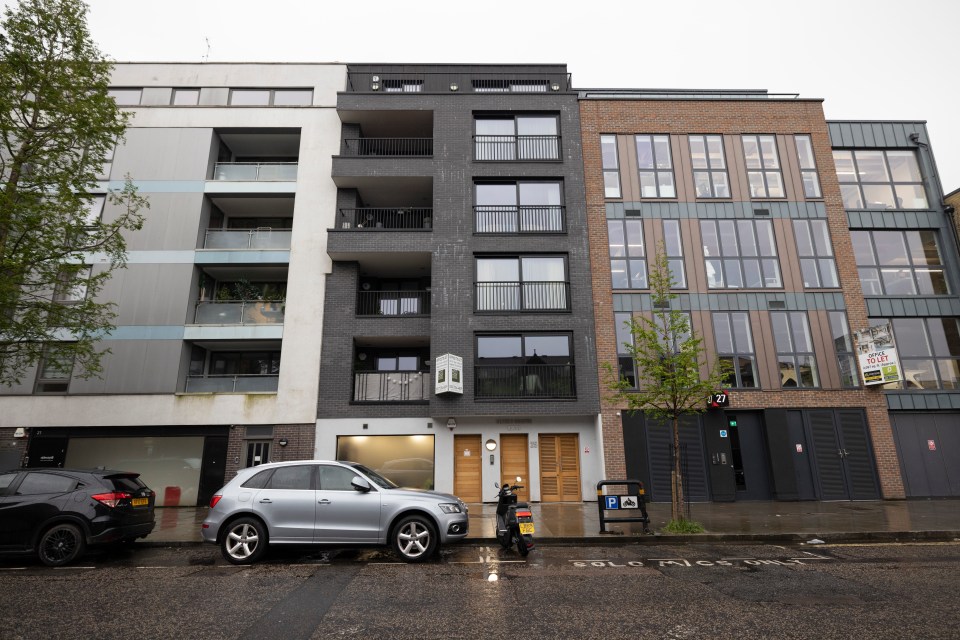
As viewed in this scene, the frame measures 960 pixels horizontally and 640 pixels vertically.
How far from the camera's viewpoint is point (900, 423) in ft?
51.9

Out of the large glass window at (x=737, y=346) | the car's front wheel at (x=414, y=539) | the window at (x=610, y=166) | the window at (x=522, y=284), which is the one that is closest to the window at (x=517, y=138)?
the window at (x=610, y=166)

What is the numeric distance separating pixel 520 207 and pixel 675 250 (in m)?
5.81

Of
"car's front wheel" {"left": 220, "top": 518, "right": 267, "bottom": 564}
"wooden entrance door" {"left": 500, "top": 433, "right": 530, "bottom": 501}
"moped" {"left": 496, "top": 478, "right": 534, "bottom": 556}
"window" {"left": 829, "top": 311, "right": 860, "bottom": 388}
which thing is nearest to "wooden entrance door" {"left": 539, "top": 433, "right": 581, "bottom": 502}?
"wooden entrance door" {"left": 500, "top": 433, "right": 530, "bottom": 501}

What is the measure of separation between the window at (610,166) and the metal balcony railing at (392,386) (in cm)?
958

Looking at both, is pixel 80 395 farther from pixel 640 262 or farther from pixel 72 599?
pixel 640 262

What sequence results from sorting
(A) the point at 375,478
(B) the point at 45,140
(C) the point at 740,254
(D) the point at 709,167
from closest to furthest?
(A) the point at 375,478 → (B) the point at 45,140 → (C) the point at 740,254 → (D) the point at 709,167

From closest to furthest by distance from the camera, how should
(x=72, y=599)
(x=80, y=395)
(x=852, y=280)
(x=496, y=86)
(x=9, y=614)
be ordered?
(x=9, y=614)
(x=72, y=599)
(x=80, y=395)
(x=852, y=280)
(x=496, y=86)

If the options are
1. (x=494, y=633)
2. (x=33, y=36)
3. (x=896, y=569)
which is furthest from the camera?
(x=33, y=36)

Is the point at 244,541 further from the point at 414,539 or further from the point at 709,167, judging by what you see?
the point at 709,167

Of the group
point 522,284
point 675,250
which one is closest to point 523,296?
point 522,284

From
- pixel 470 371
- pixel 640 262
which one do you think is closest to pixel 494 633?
pixel 470 371

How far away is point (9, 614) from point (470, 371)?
11.6 m

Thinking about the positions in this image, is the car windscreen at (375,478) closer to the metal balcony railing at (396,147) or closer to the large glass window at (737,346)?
the large glass window at (737,346)

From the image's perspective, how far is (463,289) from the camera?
53.9ft
